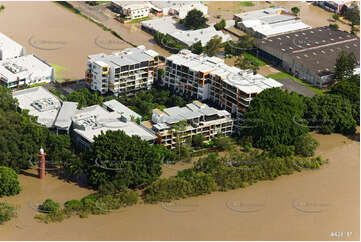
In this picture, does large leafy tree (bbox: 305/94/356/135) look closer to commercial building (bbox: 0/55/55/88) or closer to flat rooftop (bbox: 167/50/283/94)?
flat rooftop (bbox: 167/50/283/94)

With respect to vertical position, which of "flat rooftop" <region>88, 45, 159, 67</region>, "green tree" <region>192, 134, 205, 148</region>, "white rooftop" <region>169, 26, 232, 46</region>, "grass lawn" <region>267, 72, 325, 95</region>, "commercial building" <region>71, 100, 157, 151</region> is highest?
"flat rooftop" <region>88, 45, 159, 67</region>

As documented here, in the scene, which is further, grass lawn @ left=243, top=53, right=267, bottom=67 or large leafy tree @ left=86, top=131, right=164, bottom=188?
grass lawn @ left=243, top=53, right=267, bottom=67

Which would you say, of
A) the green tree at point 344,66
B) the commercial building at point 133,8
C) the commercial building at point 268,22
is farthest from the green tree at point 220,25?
the green tree at point 344,66

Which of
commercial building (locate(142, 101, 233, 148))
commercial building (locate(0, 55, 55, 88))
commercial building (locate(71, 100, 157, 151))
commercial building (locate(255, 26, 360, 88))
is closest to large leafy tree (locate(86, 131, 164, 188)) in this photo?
commercial building (locate(71, 100, 157, 151))

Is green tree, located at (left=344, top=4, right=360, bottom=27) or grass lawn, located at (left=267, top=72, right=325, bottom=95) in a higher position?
green tree, located at (left=344, top=4, right=360, bottom=27)

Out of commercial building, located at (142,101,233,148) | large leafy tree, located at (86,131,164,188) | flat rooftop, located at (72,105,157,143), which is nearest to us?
large leafy tree, located at (86,131,164,188)

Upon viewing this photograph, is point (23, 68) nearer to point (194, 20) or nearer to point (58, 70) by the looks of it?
point (58, 70)

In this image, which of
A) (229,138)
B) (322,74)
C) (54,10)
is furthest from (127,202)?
(54,10)

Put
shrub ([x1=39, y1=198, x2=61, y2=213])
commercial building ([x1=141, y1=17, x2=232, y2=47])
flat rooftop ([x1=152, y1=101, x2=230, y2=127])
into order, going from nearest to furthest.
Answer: shrub ([x1=39, y1=198, x2=61, y2=213]) → flat rooftop ([x1=152, y1=101, x2=230, y2=127]) → commercial building ([x1=141, y1=17, x2=232, y2=47])
